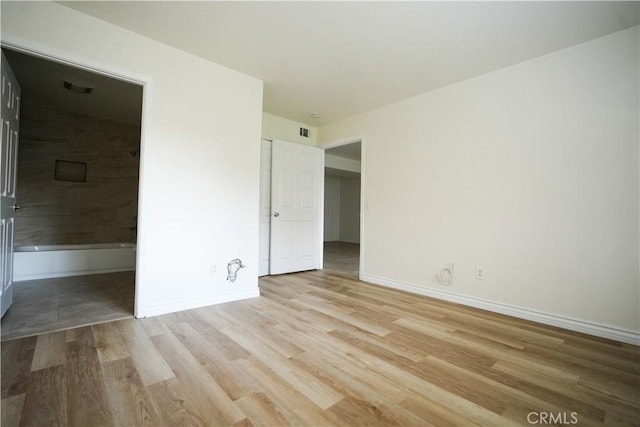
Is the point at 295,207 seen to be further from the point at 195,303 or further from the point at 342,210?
the point at 342,210

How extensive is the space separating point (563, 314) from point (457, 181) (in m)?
1.57

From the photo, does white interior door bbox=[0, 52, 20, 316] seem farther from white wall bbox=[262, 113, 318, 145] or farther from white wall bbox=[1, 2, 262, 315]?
white wall bbox=[262, 113, 318, 145]

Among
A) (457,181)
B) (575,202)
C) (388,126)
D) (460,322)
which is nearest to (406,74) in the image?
(388,126)

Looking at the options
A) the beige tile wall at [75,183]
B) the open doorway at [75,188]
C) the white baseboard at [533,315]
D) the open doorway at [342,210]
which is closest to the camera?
the white baseboard at [533,315]

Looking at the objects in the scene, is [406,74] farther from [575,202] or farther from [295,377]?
[295,377]

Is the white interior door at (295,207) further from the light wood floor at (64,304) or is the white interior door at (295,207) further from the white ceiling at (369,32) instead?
the light wood floor at (64,304)

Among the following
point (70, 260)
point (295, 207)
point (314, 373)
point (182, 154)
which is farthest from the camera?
point (295, 207)

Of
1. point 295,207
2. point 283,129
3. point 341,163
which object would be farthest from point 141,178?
point 341,163

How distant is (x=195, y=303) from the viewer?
2811 mm

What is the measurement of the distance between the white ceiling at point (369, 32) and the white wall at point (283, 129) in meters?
1.14

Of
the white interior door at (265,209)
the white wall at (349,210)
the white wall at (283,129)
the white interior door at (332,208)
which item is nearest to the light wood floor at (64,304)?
the white interior door at (265,209)

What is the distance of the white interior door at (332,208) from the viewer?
985 centimetres

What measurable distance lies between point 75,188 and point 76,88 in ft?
6.01

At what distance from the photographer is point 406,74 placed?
3.06 m
